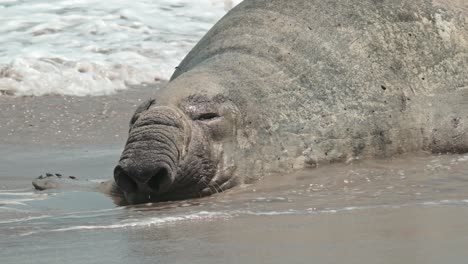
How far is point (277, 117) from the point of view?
20.1 ft

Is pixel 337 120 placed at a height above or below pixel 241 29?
below

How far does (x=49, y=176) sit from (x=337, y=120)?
174 cm

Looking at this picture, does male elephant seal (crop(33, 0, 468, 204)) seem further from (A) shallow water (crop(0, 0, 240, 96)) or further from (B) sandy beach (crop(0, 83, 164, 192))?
(A) shallow water (crop(0, 0, 240, 96))

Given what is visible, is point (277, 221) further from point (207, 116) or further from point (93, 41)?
point (93, 41)

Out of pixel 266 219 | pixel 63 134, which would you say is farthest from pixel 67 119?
pixel 266 219

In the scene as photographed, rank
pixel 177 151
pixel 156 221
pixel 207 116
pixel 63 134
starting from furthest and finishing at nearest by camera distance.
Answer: pixel 63 134 < pixel 207 116 < pixel 177 151 < pixel 156 221

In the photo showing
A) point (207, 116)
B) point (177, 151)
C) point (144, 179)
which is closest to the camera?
point (144, 179)

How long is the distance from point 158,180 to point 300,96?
3.73 ft

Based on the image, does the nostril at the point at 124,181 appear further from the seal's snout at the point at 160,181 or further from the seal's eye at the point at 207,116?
the seal's eye at the point at 207,116

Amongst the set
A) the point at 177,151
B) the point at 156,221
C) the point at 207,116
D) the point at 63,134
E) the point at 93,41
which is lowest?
the point at 63,134

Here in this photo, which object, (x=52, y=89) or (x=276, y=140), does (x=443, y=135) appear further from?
(x=52, y=89)

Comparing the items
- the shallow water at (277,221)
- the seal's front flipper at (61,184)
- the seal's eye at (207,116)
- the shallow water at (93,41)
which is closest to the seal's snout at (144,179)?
the shallow water at (277,221)

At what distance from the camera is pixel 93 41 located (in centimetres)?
1305

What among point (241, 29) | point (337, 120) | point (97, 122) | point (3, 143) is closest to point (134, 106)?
point (97, 122)
